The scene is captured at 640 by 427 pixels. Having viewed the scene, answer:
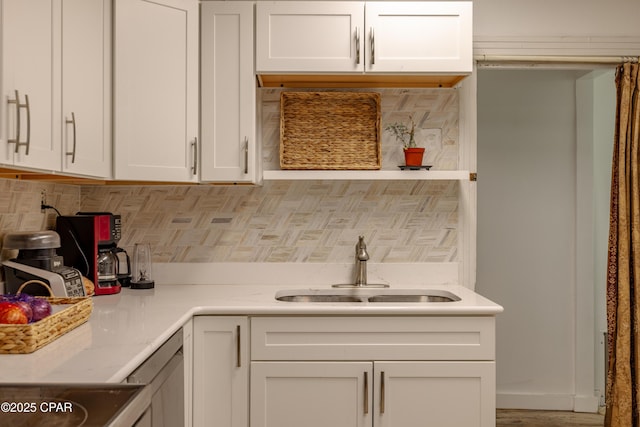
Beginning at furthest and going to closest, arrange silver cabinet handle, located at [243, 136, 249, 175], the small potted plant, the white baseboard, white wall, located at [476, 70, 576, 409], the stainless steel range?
white wall, located at [476, 70, 576, 409] < the white baseboard < the small potted plant < silver cabinet handle, located at [243, 136, 249, 175] < the stainless steel range

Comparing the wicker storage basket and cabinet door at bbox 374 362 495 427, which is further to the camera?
the wicker storage basket

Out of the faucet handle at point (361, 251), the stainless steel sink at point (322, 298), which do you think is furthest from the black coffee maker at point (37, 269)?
the faucet handle at point (361, 251)

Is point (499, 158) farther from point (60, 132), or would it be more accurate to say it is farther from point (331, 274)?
point (60, 132)

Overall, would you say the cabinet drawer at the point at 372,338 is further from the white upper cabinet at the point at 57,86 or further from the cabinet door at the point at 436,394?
the white upper cabinet at the point at 57,86

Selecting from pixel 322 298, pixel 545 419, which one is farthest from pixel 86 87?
pixel 545 419

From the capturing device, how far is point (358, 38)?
2719 mm

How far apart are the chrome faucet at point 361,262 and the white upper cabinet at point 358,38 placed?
0.84 metres

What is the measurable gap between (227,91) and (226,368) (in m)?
1.23

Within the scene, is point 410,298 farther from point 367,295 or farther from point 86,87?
point 86,87

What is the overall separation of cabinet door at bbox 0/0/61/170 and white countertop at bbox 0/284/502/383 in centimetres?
53

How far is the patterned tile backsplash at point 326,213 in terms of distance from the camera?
309 centimetres

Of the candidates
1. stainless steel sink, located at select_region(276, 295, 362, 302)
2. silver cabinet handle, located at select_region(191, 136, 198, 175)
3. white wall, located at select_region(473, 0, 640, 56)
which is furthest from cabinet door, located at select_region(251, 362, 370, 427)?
white wall, located at select_region(473, 0, 640, 56)

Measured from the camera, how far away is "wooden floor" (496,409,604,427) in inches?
141

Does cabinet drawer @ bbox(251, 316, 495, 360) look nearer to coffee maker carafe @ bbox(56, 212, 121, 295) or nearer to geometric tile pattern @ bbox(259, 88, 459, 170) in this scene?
coffee maker carafe @ bbox(56, 212, 121, 295)
